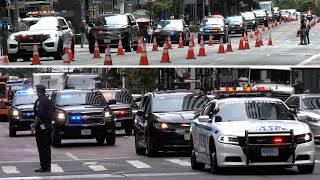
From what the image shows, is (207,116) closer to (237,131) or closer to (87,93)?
(237,131)

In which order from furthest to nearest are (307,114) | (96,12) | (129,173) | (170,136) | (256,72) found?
(96,12)
(256,72)
(307,114)
(170,136)
(129,173)

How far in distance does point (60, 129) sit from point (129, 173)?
9.96m

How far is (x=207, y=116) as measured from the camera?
61.5ft

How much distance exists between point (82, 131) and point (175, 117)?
6082 millimetres

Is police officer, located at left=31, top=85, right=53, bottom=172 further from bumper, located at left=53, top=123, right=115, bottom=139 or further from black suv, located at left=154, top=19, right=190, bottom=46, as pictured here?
black suv, located at left=154, top=19, right=190, bottom=46

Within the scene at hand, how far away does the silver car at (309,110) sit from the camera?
28.2 m

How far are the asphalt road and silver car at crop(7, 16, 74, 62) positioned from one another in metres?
10.1

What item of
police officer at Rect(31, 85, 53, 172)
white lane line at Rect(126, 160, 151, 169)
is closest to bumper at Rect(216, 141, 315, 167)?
white lane line at Rect(126, 160, 151, 169)

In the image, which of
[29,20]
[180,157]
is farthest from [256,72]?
[180,157]

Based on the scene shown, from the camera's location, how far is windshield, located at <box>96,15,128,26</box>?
157 feet

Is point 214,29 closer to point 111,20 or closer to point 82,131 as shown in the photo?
point 111,20

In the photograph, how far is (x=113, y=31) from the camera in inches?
1858

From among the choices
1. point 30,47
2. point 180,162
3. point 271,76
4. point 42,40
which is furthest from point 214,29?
point 180,162

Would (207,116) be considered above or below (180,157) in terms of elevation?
above
